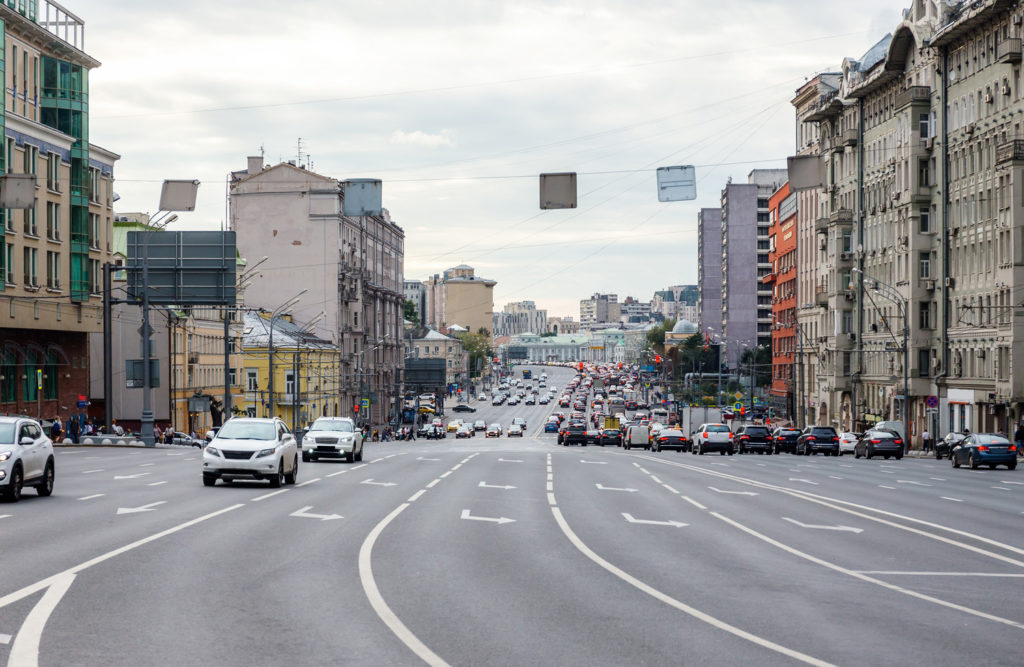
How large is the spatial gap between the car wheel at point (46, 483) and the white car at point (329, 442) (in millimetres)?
19442

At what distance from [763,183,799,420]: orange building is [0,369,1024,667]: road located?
95.4 metres

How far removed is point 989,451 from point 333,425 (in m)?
21.9

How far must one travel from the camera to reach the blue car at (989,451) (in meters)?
46.2

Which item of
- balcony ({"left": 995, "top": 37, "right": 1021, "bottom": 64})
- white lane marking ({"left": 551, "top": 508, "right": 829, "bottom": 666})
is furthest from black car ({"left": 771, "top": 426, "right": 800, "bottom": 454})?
white lane marking ({"left": 551, "top": 508, "right": 829, "bottom": 666})

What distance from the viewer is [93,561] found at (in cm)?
1548

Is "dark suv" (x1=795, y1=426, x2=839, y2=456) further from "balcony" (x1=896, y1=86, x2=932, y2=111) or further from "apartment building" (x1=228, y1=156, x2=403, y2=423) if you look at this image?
"apartment building" (x1=228, y1=156, x2=403, y2=423)

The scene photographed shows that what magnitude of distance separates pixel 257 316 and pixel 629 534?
96894 mm

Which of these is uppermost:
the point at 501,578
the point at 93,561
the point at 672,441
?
the point at 93,561

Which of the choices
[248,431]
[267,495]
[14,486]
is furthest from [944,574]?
[248,431]

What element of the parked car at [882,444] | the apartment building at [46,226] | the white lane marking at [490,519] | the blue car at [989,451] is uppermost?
the apartment building at [46,226]

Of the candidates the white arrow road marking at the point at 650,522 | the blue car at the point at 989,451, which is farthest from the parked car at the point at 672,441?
the white arrow road marking at the point at 650,522

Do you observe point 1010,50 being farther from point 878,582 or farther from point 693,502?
point 878,582

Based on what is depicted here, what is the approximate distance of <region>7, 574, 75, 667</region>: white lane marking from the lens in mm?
9688

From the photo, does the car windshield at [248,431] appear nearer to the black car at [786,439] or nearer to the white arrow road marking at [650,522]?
the white arrow road marking at [650,522]
